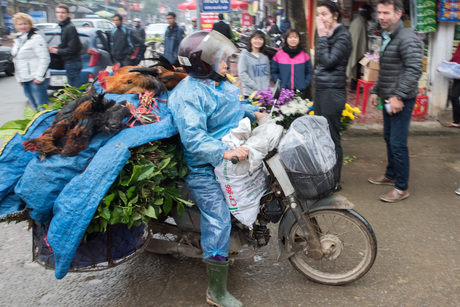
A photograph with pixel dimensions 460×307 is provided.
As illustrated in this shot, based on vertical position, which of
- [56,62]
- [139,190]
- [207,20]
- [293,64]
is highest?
[207,20]

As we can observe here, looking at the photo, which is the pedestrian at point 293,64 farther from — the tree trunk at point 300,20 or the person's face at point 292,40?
the tree trunk at point 300,20

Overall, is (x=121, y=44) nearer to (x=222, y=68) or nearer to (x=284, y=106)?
(x=284, y=106)

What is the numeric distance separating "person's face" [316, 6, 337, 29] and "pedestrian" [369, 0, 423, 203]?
17.5 inches

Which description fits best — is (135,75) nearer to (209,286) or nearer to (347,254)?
(209,286)

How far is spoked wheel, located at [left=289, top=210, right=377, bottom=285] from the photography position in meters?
2.92

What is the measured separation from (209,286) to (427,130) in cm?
534

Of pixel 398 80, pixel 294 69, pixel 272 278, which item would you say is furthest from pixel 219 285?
pixel 294 69

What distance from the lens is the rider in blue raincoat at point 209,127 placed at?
8.54 ft

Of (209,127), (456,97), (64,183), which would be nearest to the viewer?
(64,183)

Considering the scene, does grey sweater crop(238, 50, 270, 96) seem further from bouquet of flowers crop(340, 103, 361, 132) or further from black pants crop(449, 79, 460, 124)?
black pants crop(449, 79, 460, 124)

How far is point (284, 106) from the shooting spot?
4.49 m

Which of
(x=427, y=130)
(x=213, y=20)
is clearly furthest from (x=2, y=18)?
(x=427, y=130)

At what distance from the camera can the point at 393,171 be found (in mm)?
4910

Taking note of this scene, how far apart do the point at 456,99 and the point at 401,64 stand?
3.19 metres
